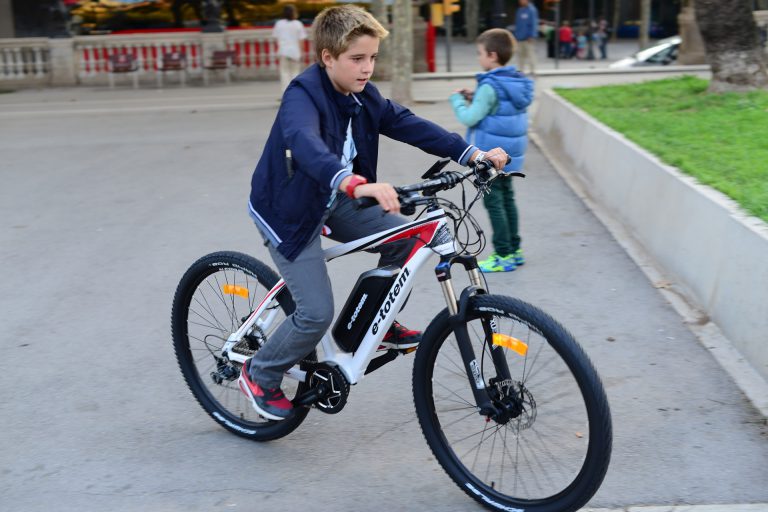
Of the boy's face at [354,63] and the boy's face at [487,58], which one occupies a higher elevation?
the boy's face at [354,63]

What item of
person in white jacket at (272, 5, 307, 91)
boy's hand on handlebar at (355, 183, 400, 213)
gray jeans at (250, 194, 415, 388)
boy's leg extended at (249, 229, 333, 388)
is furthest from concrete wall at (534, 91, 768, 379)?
person in white jacket at (272, 5, 307, 91)

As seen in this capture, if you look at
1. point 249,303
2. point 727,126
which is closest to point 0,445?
point 249,303

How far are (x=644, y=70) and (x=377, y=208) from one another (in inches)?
827

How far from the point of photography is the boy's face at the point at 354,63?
3.65 meters

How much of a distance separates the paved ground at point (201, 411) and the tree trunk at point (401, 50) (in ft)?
22.7

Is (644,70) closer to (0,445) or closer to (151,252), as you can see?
(151,252)

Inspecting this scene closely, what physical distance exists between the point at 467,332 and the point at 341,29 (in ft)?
4.02

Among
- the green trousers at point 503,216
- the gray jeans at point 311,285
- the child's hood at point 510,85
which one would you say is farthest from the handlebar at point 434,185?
the child's hood at point 510,85

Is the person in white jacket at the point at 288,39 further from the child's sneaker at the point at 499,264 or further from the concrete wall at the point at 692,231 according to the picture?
the child's sneaker at the point at 499,264

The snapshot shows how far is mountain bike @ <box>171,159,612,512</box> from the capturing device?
341 centimetres

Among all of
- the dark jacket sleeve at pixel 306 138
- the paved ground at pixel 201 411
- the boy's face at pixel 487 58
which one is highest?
the boy's face at pixel 487 58

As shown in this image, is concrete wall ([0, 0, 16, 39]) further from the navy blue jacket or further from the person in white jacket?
the navy blue jacket

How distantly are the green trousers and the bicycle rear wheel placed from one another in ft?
8.95

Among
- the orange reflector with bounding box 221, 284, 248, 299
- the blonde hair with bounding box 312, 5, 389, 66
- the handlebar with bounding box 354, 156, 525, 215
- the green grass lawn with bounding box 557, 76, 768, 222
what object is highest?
the blonde hair with bounding box 312, 5, 389, 66
